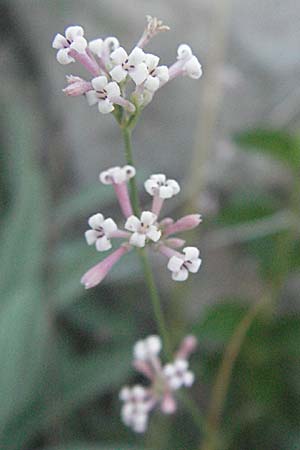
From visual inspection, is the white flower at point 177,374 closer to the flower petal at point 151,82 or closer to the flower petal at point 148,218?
the flower petal at point 148,218

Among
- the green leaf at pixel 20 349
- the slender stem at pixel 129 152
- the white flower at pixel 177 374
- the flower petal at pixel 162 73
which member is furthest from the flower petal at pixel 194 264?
the green leaf at pixel 20 349

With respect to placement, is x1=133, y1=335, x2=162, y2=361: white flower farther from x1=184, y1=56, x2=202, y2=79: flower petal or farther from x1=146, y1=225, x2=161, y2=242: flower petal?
x1=184, y1=56, x2=202, y2=79: flower petal

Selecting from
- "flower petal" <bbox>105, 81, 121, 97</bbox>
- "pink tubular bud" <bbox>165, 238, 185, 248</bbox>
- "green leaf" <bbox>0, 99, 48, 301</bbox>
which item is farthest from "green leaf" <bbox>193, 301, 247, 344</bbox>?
"flower petal" <bbox>105, 81, 121, 97</bbox>

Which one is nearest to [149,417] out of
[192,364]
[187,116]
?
[192,364]

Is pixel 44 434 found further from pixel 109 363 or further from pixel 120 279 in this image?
pixel 120 279

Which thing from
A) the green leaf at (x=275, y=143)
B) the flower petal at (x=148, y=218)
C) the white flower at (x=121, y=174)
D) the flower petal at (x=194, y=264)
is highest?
the green leaf at (x=275, y=143)

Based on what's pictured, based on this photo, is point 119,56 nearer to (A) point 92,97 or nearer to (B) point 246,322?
(A) point 92,97

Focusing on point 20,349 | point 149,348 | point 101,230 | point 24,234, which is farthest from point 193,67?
point 24,234
